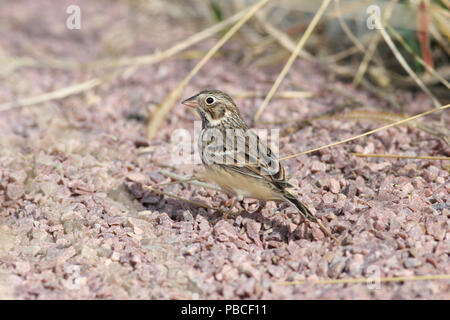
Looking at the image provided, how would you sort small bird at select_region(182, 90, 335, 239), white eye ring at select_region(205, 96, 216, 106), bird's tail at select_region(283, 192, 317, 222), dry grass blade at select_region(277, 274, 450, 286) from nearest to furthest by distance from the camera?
dry grass blade at select_region(277, 274, 450, 286) < bird's tail at select_region(283, 192, 317, 222) < small bird at select_region(182, 90, 335, 239) < white eye ring at select_region(205, 96, 216, 106)

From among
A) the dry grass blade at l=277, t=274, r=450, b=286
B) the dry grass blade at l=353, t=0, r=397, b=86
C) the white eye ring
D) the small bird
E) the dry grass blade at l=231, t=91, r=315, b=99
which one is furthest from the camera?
the dry grass blade at l=353, t=0, r=397, b=86

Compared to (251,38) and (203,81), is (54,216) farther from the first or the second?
Answer: (251,38)

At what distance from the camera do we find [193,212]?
3.80 meters

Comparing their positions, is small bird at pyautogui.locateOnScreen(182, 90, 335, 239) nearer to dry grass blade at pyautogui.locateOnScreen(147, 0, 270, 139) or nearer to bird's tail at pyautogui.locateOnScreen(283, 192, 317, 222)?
bird's tail at pyautogui.locateOnScreen(283, 192, 317, 222)

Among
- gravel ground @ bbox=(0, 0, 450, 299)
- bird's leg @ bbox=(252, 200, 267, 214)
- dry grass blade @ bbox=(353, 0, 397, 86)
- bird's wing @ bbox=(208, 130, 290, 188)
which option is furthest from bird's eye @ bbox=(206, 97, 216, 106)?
dry grass blade @ bbox=(353, 0, 397, 86)

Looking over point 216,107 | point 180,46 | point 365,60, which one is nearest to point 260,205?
point 216,107

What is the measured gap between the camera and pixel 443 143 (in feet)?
13.7

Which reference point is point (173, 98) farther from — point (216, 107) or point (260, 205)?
point (260, 205)

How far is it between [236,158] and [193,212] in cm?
44

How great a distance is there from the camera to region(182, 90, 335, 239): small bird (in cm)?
347

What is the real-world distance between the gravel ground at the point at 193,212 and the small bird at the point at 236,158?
188mm

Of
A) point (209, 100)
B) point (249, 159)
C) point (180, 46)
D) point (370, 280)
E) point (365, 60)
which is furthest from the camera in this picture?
point (365, 60)

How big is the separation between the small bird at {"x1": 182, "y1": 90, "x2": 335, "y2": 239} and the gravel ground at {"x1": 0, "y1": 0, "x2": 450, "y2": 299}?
19cm
